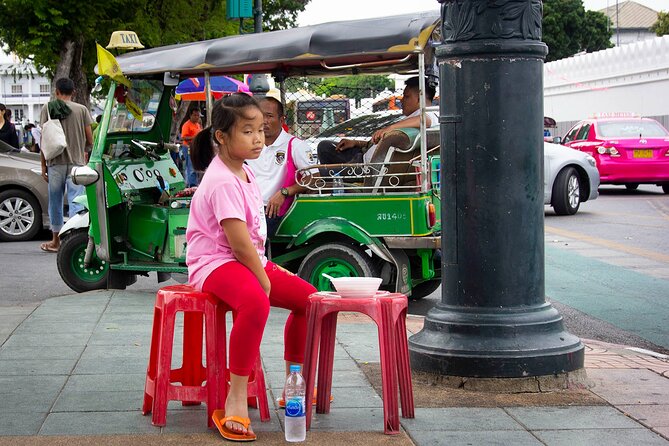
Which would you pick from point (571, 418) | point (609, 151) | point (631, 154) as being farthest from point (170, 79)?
point (631, 154)

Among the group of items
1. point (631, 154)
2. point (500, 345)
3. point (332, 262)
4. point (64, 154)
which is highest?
point (64, 154)

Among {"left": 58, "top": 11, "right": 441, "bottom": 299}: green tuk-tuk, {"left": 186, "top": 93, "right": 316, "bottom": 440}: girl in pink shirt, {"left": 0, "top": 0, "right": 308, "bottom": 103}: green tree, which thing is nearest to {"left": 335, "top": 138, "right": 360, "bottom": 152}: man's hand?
{"left": 58, "top": 11, "right": 441, "bottom": 299}: green tuk-tuk

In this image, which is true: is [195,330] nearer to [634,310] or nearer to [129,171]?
[129,171]

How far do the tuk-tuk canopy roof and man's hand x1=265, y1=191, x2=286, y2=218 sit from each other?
109 cm

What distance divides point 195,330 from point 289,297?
62cm

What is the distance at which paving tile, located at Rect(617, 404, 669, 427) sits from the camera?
5.19 metres

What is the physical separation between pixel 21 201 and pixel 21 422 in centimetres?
1075

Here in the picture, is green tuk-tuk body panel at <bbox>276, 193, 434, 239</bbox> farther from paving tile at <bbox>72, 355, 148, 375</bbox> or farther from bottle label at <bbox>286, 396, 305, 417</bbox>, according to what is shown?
bottle label at <bbox>286, 396, 305, 417</bbox>

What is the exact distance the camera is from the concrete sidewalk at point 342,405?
494 centimetres

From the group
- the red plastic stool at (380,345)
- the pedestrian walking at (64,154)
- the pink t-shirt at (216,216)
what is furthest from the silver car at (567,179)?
the pink t-shirt at (216,216)

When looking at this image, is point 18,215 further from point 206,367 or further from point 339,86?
point 206,367

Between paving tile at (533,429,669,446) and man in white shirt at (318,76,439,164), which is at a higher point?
man in white shirt at (318,76,439,164)

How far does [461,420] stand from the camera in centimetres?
523

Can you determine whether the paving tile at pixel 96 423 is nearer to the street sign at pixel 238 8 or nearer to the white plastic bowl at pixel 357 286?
the white plastic bowl at pixel 357 286
